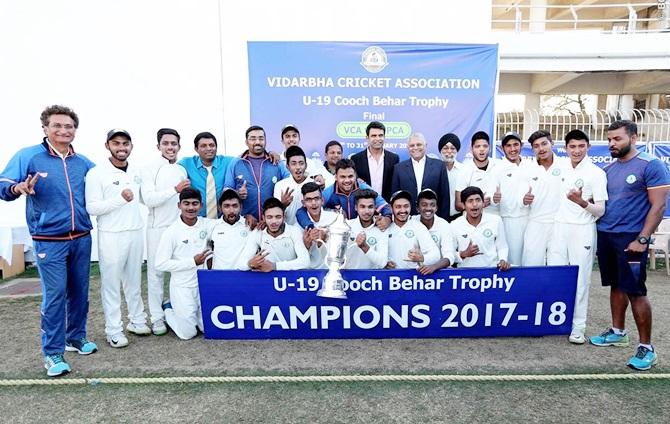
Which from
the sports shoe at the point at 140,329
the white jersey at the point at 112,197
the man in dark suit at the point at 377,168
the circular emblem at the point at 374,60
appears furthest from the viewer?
the circular emblem at the point at 374,60

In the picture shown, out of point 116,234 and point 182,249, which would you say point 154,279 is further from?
point 116,234

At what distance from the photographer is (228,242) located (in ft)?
12.9

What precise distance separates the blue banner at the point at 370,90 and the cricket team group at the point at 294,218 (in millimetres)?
1731

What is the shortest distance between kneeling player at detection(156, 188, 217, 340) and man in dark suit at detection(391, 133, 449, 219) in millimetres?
1892

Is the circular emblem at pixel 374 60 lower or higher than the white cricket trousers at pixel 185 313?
higher

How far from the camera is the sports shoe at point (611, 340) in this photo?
3.69 m

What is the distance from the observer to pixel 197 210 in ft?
12.8

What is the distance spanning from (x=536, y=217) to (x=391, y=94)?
9.84 ft

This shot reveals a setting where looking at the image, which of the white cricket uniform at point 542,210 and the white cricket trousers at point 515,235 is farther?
the white cricket trousers at point 515,235

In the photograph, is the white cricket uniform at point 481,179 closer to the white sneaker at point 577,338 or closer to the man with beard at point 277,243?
the white sneaker at point 577,338

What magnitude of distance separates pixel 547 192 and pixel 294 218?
2345 millimetres

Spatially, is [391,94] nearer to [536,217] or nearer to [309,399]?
[536,217]

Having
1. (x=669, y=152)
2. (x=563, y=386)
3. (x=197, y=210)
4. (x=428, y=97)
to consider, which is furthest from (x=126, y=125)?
(x=669, y=152)

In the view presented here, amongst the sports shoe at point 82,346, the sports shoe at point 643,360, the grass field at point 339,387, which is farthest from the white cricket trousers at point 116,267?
the sports shoe at point 643,360
